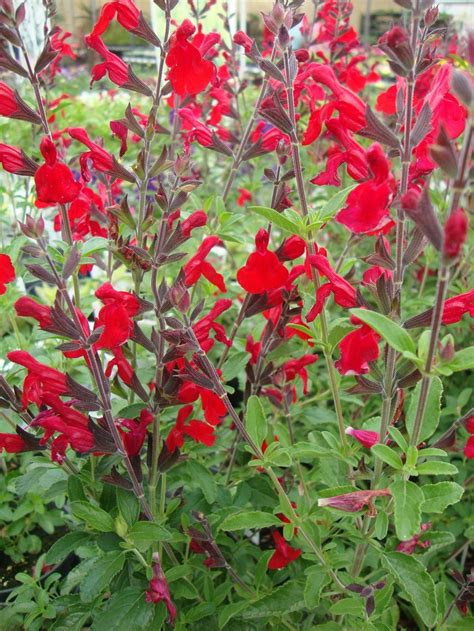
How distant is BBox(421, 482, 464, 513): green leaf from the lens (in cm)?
93

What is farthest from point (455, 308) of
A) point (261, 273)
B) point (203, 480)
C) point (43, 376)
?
point (43, 376)

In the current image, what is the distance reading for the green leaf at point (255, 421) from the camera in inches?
44.1

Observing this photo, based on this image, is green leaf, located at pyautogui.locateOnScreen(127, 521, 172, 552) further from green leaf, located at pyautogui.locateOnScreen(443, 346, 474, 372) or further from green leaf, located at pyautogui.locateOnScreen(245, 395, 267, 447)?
green leaf, located at pyautogui.locateOnScreen(443, 346, 474, 372)

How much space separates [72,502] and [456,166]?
891mm

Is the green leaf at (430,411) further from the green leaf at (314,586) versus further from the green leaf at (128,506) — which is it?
the green leaf at (128,506)

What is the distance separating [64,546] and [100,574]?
0.13 m

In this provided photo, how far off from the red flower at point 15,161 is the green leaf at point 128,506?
2.11 feet

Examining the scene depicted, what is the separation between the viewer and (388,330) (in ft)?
2.68

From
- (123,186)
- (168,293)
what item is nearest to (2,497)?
(168,293)

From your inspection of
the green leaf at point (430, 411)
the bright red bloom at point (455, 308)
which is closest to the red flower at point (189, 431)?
the green leaf at point (430, 411)

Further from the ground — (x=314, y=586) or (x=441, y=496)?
(x=441, y=496)

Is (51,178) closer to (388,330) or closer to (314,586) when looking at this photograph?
(388,330)

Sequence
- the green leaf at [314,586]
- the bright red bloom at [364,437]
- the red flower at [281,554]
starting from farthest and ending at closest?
the red flower at [281,554] < the green leaf at [314,586] < the bright red bloom at [364,437]

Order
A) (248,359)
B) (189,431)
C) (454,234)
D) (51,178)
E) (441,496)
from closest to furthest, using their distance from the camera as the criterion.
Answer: (454,234) < (441,496) < (51,178) < (189,431) < (248,359)
